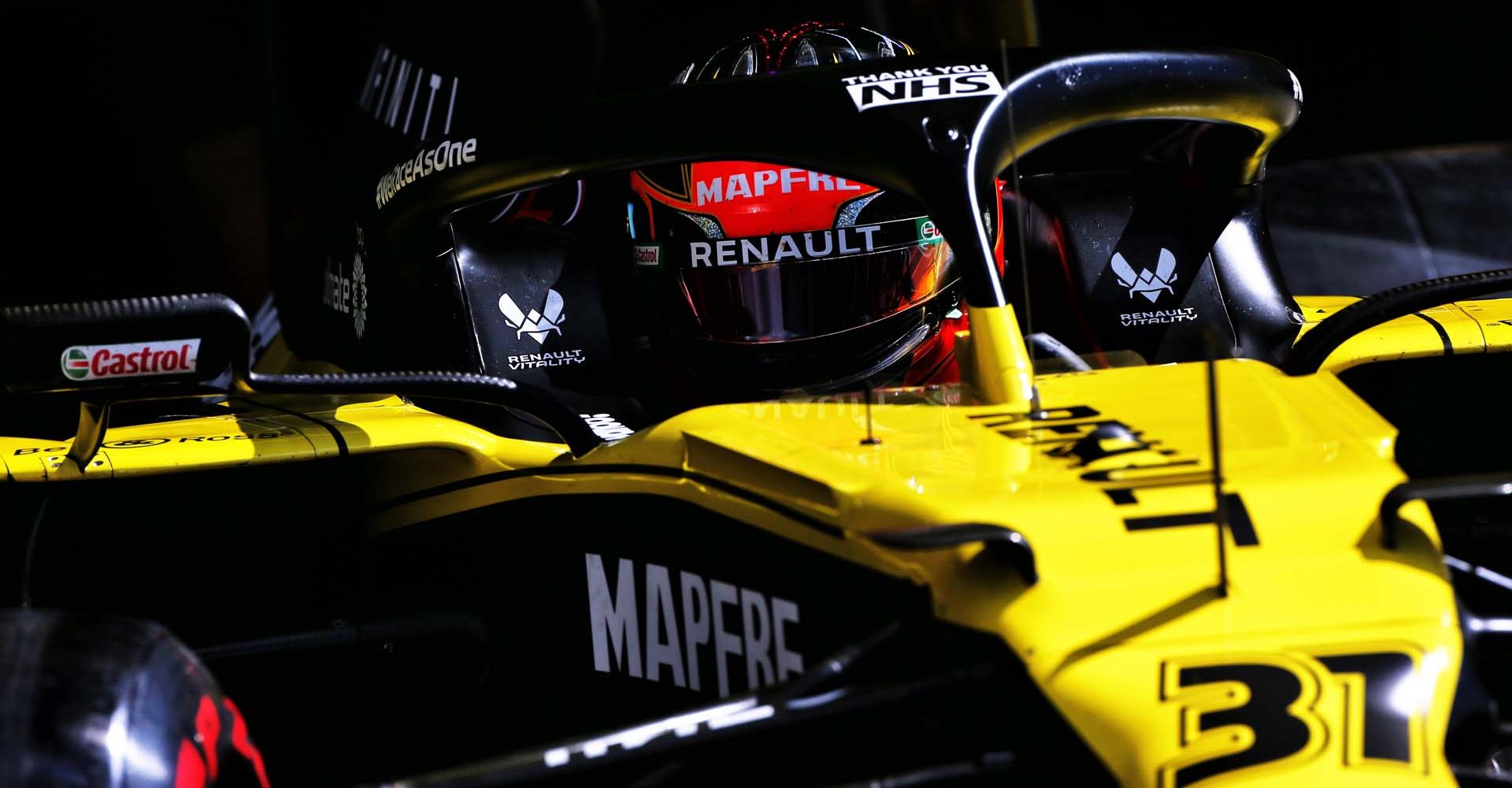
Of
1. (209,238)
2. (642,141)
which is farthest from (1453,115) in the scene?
(642,141)

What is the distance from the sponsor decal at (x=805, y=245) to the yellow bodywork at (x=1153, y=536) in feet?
1.74

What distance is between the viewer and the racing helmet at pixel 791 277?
2404 mm

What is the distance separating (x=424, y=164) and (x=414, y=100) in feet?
3.59

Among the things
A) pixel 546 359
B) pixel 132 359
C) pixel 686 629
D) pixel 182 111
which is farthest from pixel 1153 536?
pixel 182 111

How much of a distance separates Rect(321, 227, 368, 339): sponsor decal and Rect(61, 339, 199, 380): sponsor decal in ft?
2.69

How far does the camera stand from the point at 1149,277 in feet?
8.75

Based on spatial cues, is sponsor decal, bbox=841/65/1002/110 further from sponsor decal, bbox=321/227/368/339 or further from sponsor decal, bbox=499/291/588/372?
sponsor decal, bbox=321/227/368/339

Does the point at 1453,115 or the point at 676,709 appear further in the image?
the point at 1453,115

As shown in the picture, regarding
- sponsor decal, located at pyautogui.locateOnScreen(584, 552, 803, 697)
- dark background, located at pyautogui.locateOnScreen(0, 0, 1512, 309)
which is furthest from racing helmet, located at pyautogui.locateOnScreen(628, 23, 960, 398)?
dark background, located at pyautogui.locateOnScreen(0, 0, 1512, 309)

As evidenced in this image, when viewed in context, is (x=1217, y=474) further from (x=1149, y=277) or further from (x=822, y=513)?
(x=1149, y=277)

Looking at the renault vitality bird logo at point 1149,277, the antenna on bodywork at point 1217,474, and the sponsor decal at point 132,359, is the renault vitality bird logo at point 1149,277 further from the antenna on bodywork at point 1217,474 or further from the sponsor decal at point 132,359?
the sponsor decal at point 132,359

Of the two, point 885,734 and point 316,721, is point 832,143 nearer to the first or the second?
point 885,734

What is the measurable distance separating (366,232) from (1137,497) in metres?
1.58

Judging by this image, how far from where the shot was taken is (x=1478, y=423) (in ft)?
7.62
